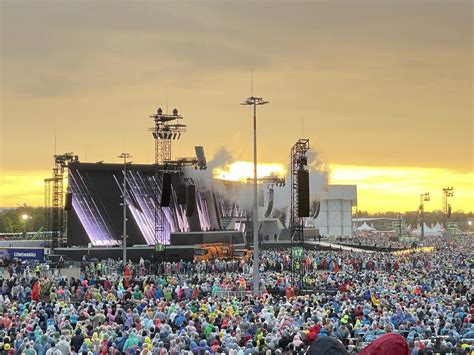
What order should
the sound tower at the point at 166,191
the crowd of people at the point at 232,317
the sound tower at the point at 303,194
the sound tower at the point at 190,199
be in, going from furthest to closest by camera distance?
1. the sound tower at the point at 190,199
2. the sound tower at the point at 166,191
3. the sound tower at the point at 303,194
4. the crowd of people at the point at 232,317

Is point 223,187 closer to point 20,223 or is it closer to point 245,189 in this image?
point 245,189

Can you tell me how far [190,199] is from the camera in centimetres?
6372

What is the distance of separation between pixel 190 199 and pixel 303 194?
29.7 metres

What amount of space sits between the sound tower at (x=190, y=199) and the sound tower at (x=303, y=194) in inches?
1145

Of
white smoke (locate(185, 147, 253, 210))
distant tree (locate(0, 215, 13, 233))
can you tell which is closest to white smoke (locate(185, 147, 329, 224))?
white smoke (locate(185, 147, 253, 210))

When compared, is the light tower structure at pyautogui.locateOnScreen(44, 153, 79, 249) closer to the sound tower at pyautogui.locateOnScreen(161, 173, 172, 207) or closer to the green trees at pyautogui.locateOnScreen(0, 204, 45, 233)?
the sound tower at pyautogui.locateOnScreen(161, 173, 172, 207)

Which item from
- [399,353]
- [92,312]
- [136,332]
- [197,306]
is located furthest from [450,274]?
[399,353]

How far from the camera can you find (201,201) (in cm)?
7406

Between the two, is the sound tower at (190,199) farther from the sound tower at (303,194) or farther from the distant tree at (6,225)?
the distant tree at (6,225)

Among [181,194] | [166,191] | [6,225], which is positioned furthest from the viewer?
[6,225]

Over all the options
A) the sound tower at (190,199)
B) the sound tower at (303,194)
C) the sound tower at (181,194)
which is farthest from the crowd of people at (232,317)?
the sound tower at (190,199)

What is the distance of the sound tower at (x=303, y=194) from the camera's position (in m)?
34.7

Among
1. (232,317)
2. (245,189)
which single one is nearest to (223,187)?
(245,189)

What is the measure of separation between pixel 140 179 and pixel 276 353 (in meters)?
54.1
